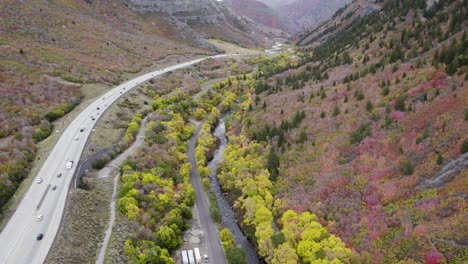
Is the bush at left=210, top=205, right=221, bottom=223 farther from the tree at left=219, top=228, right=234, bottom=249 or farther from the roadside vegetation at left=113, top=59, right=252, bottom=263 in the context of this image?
the tree at left=219, top=228, right=234, bottom=249

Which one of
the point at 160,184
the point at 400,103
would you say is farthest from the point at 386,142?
the point at 160,184

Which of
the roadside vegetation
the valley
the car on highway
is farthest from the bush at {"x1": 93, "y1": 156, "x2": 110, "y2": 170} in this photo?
the roadside vegetation

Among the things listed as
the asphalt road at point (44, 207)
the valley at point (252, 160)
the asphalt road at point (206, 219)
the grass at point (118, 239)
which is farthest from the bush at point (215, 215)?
the asphalt road at point (44, 207)

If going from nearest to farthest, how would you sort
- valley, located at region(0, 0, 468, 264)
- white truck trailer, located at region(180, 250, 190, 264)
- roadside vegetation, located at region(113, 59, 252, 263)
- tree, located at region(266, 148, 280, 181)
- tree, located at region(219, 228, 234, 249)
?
valley, located at region(0, 0, 468, 264)
white truck trailer, located at region(180, 250, 190, 264)
roadside vegetation, located at region(113, 59, 252, 263)
tree, located at region(219, 228, 234, 249)
tree, located at region(266, 148, 280, 181)

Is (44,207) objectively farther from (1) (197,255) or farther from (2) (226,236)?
(2) (226,236)

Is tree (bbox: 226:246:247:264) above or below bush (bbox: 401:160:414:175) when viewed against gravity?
below

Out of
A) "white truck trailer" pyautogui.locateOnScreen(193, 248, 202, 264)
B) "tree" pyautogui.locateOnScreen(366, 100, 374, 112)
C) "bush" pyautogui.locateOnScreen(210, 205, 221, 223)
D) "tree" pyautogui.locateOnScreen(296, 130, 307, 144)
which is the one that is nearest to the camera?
"white truck trailer" pyautogui.locateOnScreen(193, 248, 202, 264)

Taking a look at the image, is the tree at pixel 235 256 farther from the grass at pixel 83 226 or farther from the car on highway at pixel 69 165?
the car on highway at pixel 69 165

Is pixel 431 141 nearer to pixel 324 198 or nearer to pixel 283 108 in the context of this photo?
pixel 324 198

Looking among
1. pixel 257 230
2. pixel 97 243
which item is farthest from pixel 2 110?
pixel 257 230
